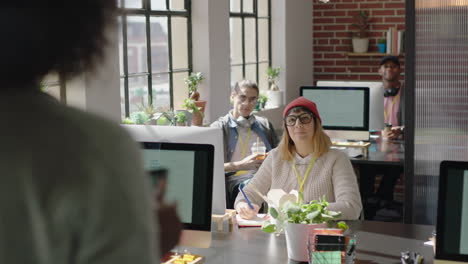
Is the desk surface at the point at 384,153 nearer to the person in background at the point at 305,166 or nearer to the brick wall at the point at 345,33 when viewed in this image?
the person in background at the point at 305,166

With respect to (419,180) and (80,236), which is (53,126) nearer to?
(80,236)

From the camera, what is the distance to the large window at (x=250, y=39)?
21.3 ft

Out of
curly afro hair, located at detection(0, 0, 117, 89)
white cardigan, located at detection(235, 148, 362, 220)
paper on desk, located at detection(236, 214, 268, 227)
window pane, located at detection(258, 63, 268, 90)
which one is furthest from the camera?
window pane, located at detection(258, 63, 268, 90)

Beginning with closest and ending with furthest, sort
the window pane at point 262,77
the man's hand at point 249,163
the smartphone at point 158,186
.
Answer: the smartphone at point 158,186 < the man's hand at point 249,163 < the window pane at point 262,77

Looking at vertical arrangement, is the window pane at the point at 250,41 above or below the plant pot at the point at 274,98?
above

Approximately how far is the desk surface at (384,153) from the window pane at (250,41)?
173cm

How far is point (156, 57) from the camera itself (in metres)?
5.23

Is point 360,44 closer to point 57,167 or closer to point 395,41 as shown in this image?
point 395,41

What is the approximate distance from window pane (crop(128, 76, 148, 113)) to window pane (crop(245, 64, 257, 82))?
73.3 inches

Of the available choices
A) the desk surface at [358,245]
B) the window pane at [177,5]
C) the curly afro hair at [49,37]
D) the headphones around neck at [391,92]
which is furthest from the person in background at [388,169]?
the curly afro hair at [49,37]

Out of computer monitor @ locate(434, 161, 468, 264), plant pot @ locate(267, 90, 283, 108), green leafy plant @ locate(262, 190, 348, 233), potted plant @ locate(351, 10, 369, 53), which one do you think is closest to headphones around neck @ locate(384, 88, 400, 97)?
plant pot @ locate(267, 90, 283, 108)

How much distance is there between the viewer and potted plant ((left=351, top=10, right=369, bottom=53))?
7.25 metres

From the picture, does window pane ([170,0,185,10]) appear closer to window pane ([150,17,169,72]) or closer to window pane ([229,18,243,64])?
window pane ([150,17,169,72])

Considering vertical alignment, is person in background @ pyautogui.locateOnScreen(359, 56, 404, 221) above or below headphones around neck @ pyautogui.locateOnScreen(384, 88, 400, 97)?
below
